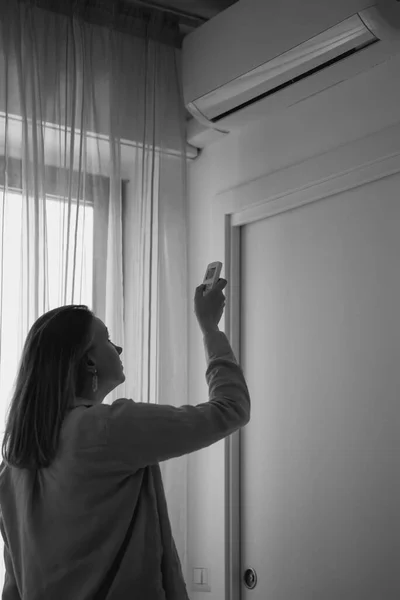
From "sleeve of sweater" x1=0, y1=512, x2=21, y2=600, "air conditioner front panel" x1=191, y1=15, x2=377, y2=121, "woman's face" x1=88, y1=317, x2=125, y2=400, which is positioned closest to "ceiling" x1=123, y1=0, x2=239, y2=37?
"air conditioner front panel" x1=191, y1=15, x2=377, y2=121

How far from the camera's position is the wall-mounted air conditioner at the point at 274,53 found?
178 cm

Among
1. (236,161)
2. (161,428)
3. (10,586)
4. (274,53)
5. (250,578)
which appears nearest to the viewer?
(161,428)

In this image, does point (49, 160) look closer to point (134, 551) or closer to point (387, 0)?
point (387, 0)

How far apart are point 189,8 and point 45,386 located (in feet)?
4.52

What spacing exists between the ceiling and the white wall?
0.36 metres

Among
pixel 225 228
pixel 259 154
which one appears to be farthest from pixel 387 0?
pixel 225 228

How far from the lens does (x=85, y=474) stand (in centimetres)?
139

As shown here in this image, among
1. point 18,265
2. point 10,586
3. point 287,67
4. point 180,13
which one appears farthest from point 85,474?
point 180,13

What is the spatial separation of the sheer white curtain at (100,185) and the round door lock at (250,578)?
182 mm

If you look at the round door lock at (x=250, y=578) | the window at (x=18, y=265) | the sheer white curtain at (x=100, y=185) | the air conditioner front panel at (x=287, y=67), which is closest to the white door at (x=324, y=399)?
the round door lock at (x=250, y=578)

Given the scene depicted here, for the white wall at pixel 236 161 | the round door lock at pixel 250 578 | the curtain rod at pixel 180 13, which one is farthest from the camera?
the curtain rod at pixel 180 13

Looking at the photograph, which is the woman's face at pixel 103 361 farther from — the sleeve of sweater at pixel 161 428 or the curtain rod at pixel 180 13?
the curtain rod at pixel 180 13

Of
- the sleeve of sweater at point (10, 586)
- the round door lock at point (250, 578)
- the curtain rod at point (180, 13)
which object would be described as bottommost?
the round door lock at point (250, 578)

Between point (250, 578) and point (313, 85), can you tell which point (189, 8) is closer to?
point (313, 85)
